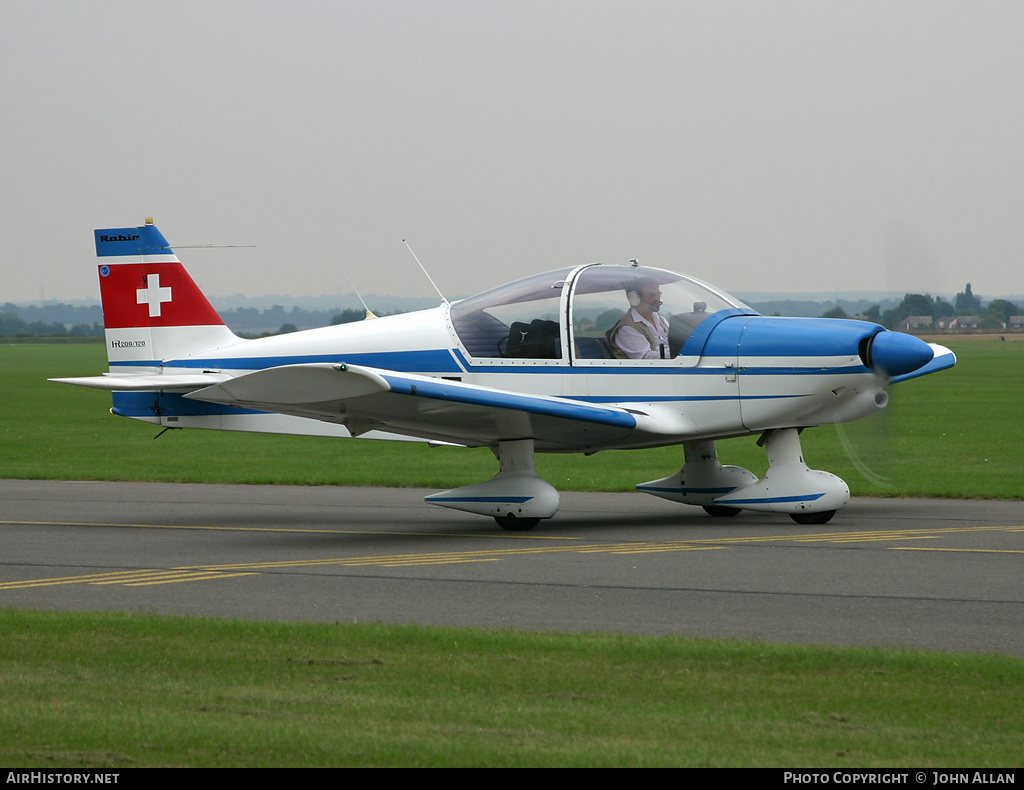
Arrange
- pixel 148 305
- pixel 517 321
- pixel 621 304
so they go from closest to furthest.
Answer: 1. pixel 621 304
2. pixel 517 321
3. pixel 148 305

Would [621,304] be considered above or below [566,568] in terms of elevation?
above

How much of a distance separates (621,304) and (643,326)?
1.00ft

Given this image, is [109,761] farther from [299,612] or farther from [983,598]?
[983,598]

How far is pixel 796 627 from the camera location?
717 cm

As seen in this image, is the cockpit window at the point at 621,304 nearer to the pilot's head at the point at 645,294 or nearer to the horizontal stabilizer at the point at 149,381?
the pilot's head at the point at 645,294

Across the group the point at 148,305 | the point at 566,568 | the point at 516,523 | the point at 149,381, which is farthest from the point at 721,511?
the point at 148,305

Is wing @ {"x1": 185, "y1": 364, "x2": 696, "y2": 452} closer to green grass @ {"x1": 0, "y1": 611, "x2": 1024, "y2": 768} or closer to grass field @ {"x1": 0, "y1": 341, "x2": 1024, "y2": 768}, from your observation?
grass field @ {"x1": 0, "y1": 341, "x2": 1024, "y2": 768}

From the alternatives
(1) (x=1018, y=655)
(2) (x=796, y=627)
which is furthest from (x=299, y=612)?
(1) (x=1018, y=655)

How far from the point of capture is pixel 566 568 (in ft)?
31.4

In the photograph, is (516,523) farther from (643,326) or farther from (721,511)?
(721,511)

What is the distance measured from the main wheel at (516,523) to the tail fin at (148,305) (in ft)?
14.1

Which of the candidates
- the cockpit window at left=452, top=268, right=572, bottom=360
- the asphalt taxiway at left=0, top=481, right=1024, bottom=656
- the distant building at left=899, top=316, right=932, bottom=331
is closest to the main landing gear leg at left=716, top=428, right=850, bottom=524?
the asphalt taxiway at left=0, top=481, right=1024, bottom=656

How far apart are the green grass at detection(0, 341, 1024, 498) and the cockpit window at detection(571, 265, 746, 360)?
2.04 m

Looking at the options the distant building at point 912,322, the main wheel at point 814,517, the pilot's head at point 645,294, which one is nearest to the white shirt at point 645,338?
the pilot's head at point 645,294
